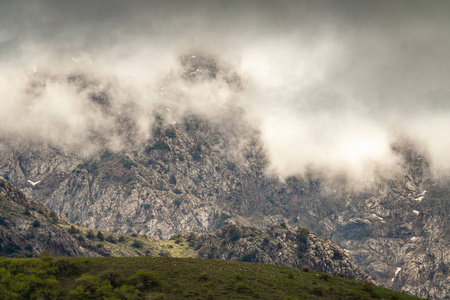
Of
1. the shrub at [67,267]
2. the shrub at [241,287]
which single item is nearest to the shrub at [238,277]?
the shrub at [241,287]

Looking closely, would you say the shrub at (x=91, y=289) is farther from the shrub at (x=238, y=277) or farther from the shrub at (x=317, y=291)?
the shrub at (x=317, y=291)

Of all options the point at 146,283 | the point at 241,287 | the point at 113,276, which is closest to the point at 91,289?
the point at 113,276

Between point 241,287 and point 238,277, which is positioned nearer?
point 241,287

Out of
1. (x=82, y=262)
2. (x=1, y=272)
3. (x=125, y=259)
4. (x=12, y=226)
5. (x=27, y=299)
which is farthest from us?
(x=12, y=226)

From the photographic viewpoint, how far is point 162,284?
4909 cm

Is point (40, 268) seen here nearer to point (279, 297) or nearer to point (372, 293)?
point (279, 297)

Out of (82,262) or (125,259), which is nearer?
(82,262)

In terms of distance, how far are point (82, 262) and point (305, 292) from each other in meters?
36.5

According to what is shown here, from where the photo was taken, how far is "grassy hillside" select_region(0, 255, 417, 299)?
44875mm

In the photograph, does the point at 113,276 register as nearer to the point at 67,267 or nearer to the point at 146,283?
the point at 146,283

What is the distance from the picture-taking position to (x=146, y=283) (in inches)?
1929

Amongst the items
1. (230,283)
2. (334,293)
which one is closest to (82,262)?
(230,283)

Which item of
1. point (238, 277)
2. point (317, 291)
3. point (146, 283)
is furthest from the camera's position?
point (238, 277)

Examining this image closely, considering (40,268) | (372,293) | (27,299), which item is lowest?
(27,299)
